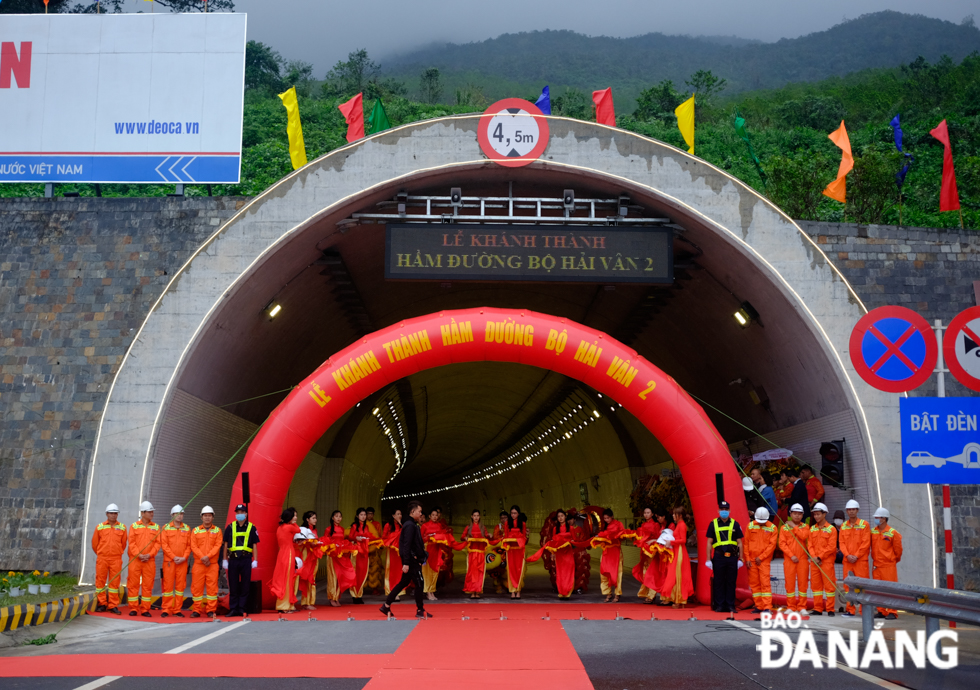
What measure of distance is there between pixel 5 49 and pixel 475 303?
36.0ft

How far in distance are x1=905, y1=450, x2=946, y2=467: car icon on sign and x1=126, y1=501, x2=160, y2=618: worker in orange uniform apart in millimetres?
9772

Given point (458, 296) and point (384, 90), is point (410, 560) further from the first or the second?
point (384, 90)

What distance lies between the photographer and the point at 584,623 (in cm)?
1187

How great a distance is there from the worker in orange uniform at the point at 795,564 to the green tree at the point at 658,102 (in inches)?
1934

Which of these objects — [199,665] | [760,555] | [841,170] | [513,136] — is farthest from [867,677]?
[841,170]

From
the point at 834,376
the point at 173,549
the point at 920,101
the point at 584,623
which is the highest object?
the point at 920,101

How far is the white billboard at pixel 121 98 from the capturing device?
18.0 meters

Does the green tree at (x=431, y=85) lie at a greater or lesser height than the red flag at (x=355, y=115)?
greater

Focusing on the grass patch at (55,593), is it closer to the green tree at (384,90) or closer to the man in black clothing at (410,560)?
the man in black clothing at (410,560)

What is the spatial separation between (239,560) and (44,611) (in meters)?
2.54

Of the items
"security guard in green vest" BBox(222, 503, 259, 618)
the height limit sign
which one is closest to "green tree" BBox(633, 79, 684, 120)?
the height limit sign

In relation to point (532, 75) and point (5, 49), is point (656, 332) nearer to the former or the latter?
point (5, 49)

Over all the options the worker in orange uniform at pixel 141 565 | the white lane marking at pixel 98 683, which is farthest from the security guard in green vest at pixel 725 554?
the white lane marking at pixel 98 683

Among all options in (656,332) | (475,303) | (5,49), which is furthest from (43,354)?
(656,332)
